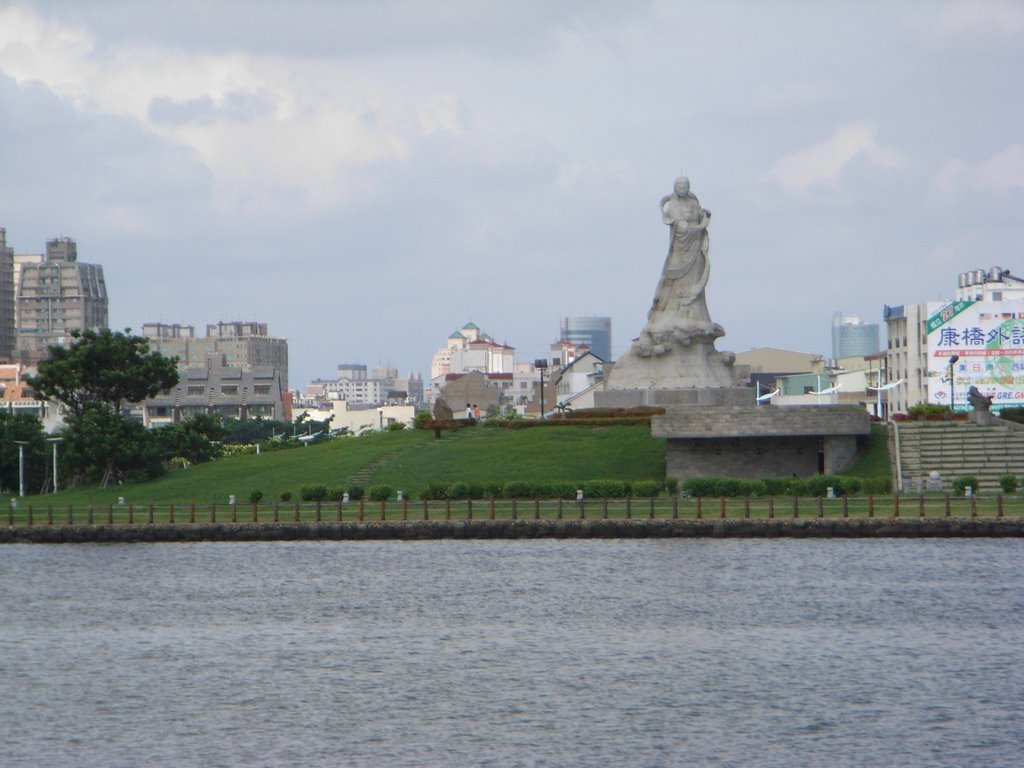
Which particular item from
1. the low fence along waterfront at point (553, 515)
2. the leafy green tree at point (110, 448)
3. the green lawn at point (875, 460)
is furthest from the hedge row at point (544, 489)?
the leafy green tree at point (110, 448)

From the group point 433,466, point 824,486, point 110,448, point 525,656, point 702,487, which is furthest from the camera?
point 110,448

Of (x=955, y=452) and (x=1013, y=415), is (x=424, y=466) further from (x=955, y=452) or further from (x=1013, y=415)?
(x=1013, y=415)

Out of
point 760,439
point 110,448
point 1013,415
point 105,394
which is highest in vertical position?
point 105,394

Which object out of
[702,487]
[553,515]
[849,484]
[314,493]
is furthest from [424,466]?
[849,484]

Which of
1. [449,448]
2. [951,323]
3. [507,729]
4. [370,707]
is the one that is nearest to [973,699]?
[507,729]

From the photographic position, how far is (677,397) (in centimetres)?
7931

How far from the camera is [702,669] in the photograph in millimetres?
38062

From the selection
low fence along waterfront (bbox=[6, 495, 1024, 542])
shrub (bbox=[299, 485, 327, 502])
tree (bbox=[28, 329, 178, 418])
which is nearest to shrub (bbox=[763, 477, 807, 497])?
low fence along waterfront (bbox=[6, 495, 1024, 542])

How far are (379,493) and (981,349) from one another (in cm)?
5272

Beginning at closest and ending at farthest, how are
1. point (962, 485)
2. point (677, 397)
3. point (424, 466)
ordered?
point (962, 485), point (424, 466), point (677, 397)

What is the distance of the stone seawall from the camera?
193ft

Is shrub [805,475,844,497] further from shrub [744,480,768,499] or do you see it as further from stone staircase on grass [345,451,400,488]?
stone staircase on grass [345,451,400,488]

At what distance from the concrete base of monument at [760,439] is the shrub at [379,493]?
10278 millimetres

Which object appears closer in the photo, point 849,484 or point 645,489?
point 849,484
